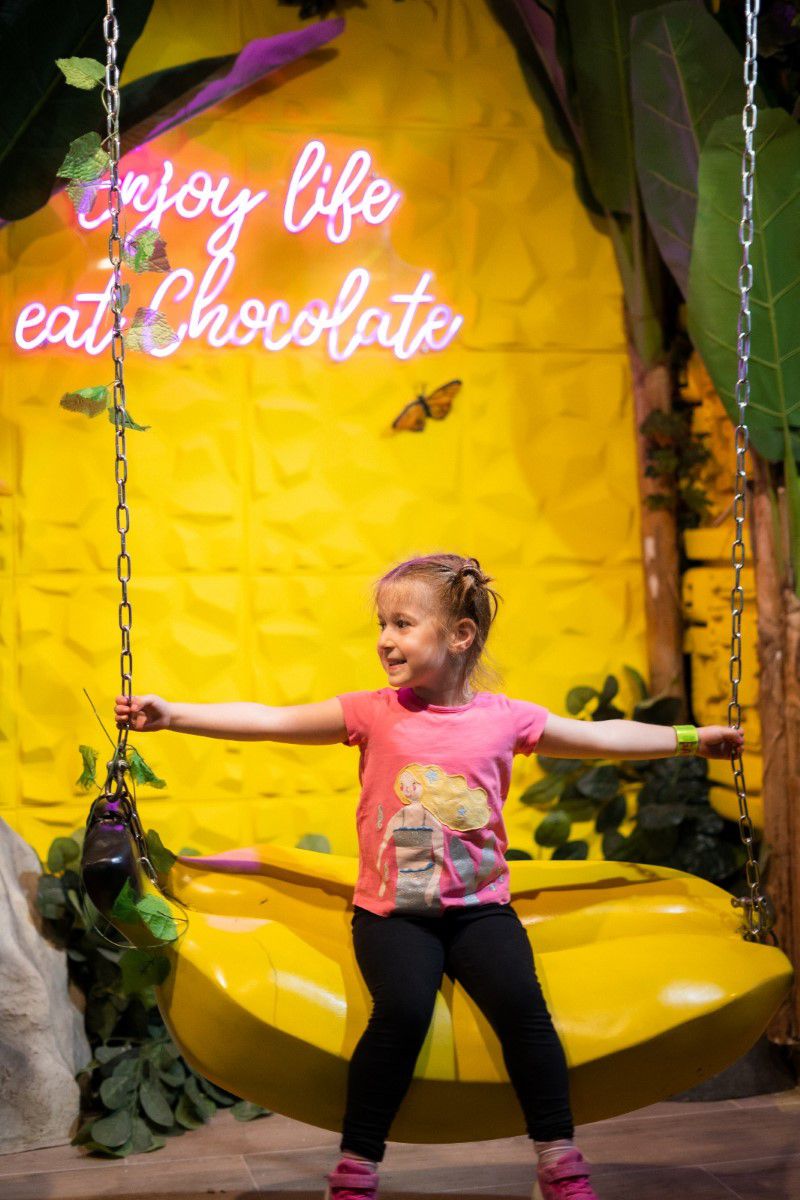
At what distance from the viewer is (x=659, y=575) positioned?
14.0 feet

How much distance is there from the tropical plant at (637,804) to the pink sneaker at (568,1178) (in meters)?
1.65

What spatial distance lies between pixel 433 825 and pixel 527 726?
326 mm

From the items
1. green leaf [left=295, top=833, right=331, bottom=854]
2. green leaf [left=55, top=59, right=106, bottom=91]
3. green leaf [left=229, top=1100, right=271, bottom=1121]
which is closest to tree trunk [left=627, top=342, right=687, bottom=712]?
green leaf [left=295, top=833, right=331, bottom=854]

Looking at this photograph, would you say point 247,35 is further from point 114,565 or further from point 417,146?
point 114,565

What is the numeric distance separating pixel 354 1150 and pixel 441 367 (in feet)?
7.78

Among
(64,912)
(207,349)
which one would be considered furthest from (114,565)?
(64,912)

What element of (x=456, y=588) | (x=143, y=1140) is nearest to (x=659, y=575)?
(x=456, y=588)

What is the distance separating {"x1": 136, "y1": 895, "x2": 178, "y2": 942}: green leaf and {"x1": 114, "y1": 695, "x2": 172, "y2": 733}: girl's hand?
334 millimetres

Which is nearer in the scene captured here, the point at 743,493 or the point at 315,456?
the point at 743,493

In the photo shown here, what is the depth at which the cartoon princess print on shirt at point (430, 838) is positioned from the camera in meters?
2.66

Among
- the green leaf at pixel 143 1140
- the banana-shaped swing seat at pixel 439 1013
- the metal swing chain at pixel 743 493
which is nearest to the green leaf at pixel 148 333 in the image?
the banana-shaped swing seat at pixel 439 1013

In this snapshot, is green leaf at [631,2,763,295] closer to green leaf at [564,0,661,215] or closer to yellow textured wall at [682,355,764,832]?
green leaf at [564,0,661,215]

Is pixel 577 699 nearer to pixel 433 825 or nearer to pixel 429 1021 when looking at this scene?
pixel 433 825

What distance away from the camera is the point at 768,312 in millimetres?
3719
